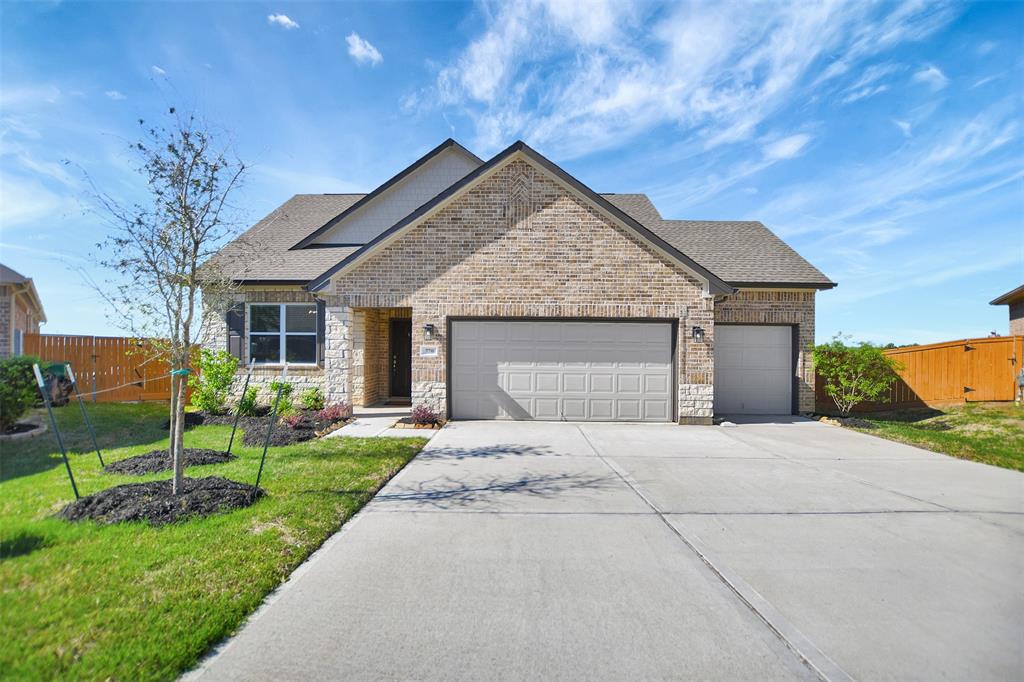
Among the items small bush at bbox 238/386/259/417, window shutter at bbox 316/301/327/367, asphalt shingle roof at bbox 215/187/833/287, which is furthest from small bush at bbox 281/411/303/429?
asphalt shingle roof at bbox 215/187/833/287

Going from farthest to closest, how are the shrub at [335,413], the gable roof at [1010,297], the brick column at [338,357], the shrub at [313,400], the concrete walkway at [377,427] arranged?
the gable roof at [1010,297] < the shrub at [313,400] < the brick column at [338,357] < the shrub at [335,413] < the concrete walkway at [377,427]

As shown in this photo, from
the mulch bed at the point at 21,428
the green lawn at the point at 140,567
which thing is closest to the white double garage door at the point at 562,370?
the green lawn at the point at 140,567

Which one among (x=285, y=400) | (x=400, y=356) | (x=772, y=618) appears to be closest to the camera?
(x=772, y=618)

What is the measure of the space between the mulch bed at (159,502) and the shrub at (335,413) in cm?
519

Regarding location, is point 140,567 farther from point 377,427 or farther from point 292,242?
point 292,242

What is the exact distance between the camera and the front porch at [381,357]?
13086 millimetres

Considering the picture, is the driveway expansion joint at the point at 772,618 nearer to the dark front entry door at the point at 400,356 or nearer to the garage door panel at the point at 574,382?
the garage door panel at the point at 574,382

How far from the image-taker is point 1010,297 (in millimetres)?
21422

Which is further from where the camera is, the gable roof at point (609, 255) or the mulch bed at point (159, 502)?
the gable roof at point (609, 255)

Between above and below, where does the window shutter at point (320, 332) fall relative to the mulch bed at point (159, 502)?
above

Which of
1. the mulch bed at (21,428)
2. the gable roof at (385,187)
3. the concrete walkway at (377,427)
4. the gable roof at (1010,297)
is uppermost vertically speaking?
the gable roof at (385,187)

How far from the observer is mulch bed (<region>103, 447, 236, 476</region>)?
265 inches

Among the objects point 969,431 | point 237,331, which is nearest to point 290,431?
point 237,331

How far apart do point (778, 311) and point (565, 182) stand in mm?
6743
